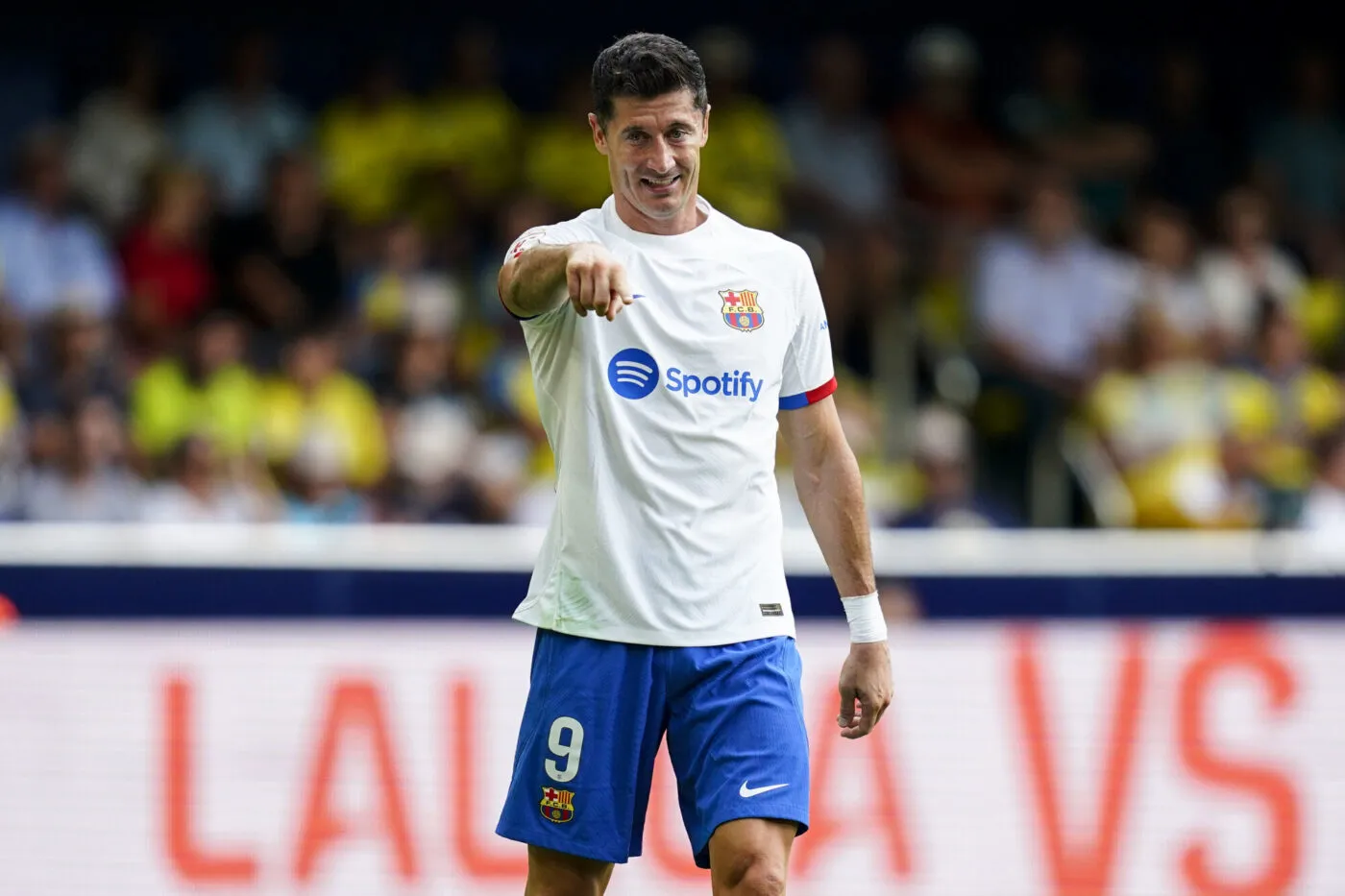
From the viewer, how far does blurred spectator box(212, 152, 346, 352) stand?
10.3 meters

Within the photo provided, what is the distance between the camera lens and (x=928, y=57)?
11.7 metres

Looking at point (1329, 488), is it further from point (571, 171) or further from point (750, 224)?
point (571, 171)

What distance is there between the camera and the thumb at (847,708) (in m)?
4.32

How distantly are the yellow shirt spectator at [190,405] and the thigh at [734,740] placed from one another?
18.0 ft

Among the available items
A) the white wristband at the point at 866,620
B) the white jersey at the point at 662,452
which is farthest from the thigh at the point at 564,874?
the white wristband at the point at 866,620

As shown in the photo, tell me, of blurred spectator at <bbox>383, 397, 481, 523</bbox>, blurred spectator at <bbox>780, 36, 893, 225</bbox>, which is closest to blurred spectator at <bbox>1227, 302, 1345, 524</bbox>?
blurred spectator at <bbox>780, 36, 893, 225</bbox>

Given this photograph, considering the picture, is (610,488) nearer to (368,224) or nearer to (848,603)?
(848,603)

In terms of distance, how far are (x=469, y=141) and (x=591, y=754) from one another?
24.2ft

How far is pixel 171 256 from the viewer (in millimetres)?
10320

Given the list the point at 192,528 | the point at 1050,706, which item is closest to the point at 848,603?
the point at 1050,706

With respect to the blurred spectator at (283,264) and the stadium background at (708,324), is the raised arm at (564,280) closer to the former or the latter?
the stadium background at (708,324)

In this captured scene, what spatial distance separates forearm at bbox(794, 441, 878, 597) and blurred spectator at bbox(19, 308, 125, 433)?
5.65 m

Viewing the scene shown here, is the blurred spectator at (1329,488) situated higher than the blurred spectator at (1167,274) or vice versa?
the blurred spectator at (1167,274)

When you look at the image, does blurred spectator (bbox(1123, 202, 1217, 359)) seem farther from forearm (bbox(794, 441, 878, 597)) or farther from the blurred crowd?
forearm (bbox(794, 441, 878, 597))
